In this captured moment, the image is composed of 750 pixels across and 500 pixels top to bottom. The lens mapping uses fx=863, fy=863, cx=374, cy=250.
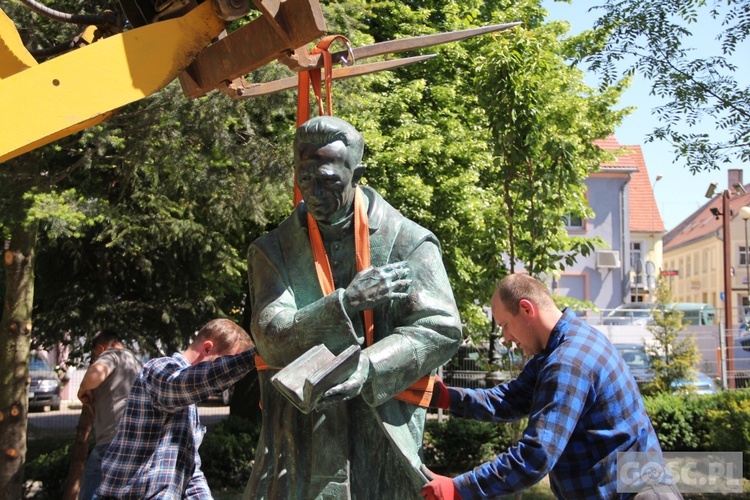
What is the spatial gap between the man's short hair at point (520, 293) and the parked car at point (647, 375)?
1189 cm

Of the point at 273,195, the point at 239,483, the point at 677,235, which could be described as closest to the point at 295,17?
the point at 273,195

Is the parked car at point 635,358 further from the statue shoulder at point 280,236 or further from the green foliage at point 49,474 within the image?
the statue shoulder at point 280,236

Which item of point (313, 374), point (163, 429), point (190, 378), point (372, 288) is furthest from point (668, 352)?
point (313, 374)

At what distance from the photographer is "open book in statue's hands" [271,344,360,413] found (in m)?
2.48

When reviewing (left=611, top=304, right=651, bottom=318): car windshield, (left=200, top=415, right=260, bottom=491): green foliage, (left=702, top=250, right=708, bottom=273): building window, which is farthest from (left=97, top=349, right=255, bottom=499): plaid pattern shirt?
(left=702, top=250, right=708, bottom=273): building window

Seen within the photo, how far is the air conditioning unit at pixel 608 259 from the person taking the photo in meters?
33.5

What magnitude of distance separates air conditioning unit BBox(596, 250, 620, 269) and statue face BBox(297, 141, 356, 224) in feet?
104

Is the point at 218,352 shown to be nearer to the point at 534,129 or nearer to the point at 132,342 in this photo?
the point at 534,129

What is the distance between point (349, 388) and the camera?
2641 mm

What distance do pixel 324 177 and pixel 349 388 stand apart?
0.72 meters

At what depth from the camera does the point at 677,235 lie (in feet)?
205

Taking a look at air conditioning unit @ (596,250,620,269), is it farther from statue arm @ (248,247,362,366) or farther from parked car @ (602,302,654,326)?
statue arm @ (248,247,362,366)

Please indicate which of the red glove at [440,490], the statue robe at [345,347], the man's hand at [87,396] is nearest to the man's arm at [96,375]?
the man's hand at [87,396]

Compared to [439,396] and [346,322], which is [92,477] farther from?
[346,322]
